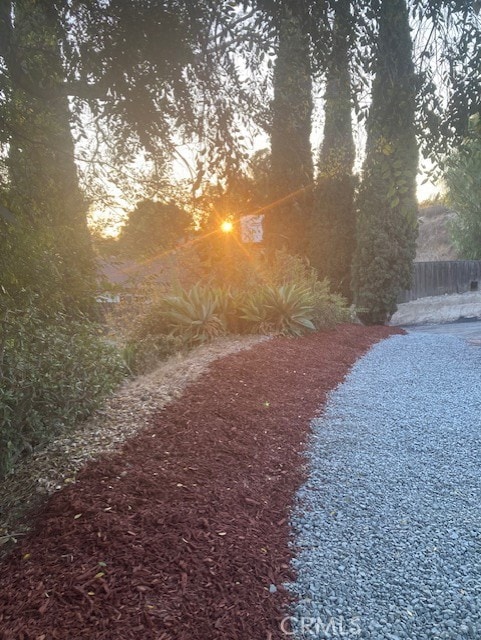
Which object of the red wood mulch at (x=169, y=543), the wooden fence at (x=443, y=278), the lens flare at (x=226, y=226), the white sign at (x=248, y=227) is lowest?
the red wood mulch at (x=169, y=543)

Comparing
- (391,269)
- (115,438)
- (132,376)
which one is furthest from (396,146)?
(391,269)

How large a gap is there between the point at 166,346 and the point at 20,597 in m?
5.25

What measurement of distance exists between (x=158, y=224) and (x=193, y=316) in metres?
3.69

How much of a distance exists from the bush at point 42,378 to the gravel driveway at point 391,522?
5.46ft

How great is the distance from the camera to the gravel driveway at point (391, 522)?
1853 mm

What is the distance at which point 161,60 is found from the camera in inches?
112

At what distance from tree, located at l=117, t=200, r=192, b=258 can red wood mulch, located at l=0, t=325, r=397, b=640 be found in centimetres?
133

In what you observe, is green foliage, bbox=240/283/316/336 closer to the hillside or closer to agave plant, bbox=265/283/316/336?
agave plant, bbox=265/283/316/336

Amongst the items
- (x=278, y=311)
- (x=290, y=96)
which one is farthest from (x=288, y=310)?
(x=290, y=96)

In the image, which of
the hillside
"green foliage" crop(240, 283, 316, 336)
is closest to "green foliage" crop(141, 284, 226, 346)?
"green foliage" crop(240, 283, 316, 336)

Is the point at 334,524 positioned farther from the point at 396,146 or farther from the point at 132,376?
the point at 132,376

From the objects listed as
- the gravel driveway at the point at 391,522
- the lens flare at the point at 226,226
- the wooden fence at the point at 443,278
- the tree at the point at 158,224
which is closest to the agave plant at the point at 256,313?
the gravel driveway at the point at 391,522

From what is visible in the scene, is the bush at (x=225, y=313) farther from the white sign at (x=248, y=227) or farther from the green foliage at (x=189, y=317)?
the white sign at (x=248, y=227)

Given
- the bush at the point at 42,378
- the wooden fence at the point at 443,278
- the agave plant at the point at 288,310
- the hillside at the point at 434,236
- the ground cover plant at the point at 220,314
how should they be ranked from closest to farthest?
1. the bush at the point at 42,378
2. the ground cover plant at the point at 220,314
3. the agave plant at the point at 288,310
4. the wooden fence at the point at 443,278
5. the hillside at the point at 434,236
